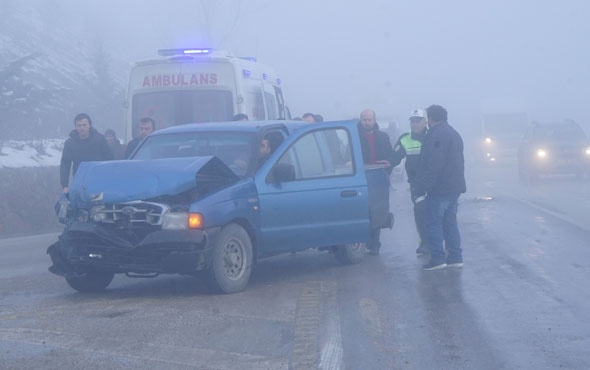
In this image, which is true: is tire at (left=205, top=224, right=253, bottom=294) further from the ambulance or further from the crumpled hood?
the ambulance

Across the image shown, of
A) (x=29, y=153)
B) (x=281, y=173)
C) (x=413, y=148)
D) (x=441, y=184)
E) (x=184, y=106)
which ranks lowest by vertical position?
(x=441, y=184)

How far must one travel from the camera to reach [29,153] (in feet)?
85.8

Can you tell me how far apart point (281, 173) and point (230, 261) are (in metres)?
1.15

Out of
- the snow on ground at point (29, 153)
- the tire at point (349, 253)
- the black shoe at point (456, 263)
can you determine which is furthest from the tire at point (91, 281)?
the snow on ground at point (29, 153)

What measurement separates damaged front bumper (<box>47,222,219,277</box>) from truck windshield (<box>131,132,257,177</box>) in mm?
1359

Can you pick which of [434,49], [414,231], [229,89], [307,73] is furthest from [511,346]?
[434,49]

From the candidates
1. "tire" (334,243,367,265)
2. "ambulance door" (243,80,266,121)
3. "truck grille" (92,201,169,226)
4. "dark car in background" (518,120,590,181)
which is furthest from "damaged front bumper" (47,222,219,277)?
"dark car in background" (518,120,590,181)

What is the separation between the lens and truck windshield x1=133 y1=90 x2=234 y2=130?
16.8 metres

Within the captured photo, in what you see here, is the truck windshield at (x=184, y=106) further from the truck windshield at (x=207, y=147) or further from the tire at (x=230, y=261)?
the tire at (x=230, y=261)

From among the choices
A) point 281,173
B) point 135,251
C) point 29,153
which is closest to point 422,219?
point 281,173

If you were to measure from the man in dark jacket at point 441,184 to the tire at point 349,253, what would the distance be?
3.01ft

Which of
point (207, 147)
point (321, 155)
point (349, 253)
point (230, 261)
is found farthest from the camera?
point (349, 253)

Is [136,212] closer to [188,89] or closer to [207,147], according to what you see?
[207,147]

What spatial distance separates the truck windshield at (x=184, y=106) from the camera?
16.8 meters
